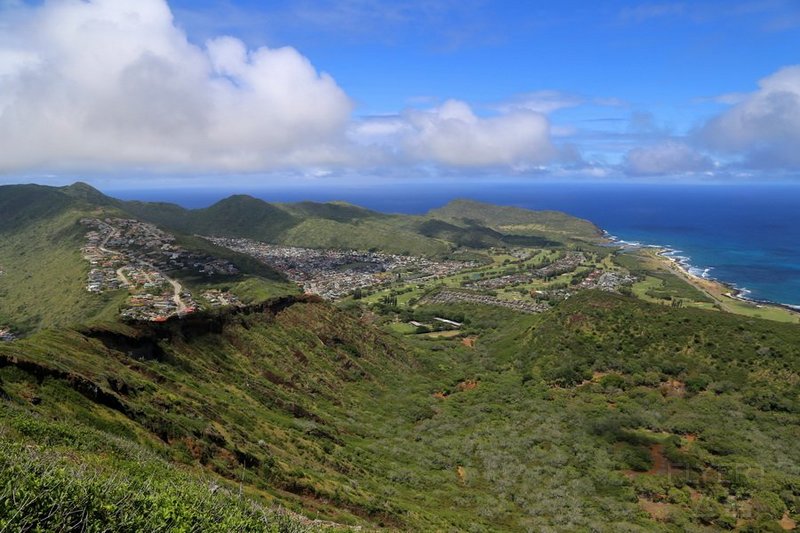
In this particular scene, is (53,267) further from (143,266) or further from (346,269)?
(346,269)

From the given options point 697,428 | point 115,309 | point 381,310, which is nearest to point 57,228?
point 115,309

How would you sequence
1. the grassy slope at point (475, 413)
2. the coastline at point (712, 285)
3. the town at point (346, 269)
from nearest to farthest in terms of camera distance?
the grassy slope at point (475, 413) → the coastline at point (712, 285) → the town at point (346, 269)

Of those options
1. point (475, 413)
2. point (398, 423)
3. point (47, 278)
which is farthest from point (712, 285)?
point (47, 278)

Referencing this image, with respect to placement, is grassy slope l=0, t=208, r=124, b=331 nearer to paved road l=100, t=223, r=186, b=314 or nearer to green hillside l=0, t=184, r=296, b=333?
green hillside l=0, t=184, r=296, b=333

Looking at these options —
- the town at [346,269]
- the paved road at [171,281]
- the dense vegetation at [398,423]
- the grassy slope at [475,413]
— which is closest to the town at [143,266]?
the paved road at [171,281]

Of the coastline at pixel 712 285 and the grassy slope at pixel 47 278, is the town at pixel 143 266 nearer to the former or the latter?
the grassy slope at pixel 47 278

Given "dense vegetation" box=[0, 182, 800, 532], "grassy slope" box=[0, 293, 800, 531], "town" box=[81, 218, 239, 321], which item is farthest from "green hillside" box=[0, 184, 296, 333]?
"grassy slope" box=[0, 293, 800, 531]

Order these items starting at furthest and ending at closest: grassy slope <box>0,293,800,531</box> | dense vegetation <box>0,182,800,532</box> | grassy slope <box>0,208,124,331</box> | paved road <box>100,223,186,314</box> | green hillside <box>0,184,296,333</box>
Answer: paved road <box>100,223,186,314</box>
green hillside <box>0,184,296,333</box>
grassy slope <box>0,208,124,331</box>
grassy slope <box>0,293,800,531</box>
dense vegetation <box>0,182,800,532</box>
